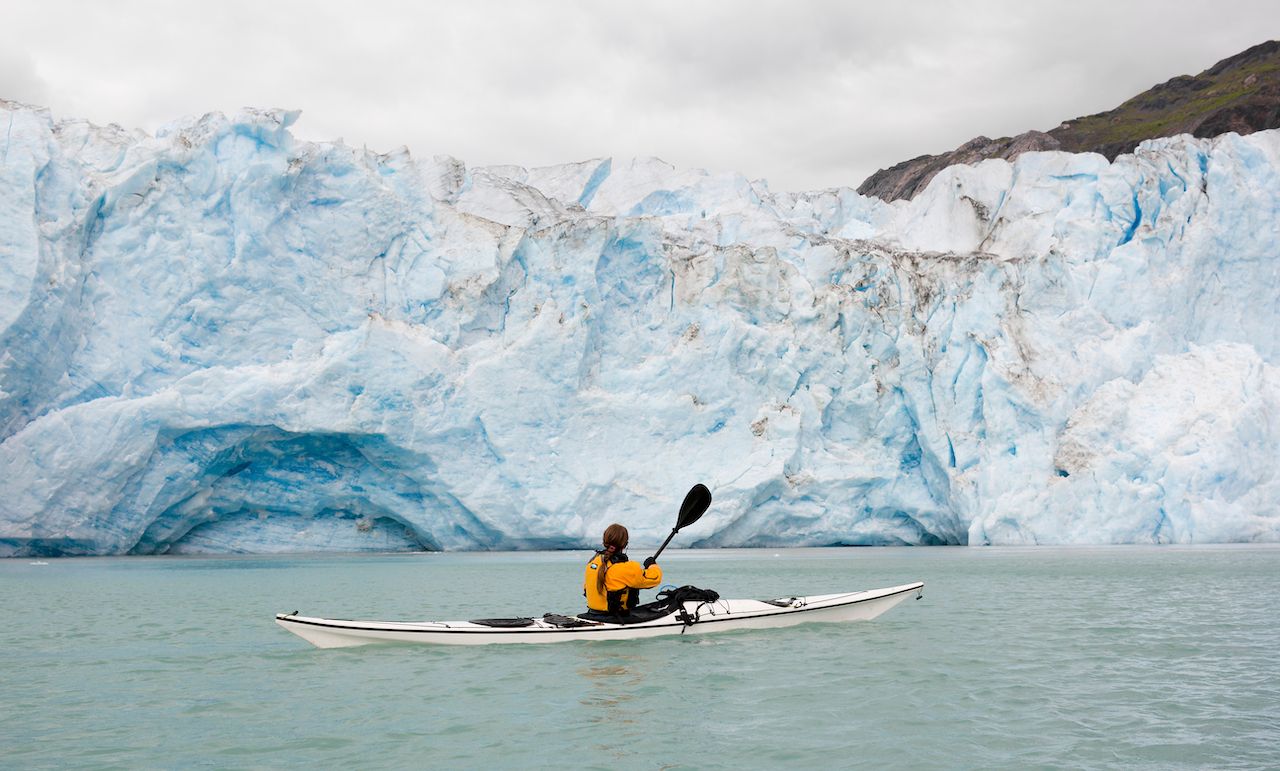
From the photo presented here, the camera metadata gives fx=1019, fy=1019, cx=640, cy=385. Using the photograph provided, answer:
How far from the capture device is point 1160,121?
56562 millimetres

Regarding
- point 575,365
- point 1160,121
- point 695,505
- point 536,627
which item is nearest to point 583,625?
point 536,627

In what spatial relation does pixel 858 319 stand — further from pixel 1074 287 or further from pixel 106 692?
pixel 106 692

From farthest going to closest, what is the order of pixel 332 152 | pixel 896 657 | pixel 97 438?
pixel 332 152
pixel 97 438
pixel 896 657

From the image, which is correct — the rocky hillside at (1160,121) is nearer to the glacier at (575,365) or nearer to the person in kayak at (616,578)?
the glacier at (575,365)

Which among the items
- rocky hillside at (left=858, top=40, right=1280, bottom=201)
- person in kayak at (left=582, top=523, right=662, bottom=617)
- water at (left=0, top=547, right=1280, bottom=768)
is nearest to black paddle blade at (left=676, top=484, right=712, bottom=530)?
water at (left=0, top=547, right=1280, bottom=768)

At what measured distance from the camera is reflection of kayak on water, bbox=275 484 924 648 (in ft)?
28.1

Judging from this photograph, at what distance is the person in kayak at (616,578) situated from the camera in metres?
8.39

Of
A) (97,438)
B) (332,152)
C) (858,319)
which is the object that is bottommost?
(97,438)

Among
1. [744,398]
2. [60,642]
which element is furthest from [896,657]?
[744,398]

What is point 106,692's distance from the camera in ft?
22.2

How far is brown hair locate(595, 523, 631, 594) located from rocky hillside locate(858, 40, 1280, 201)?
4110cm

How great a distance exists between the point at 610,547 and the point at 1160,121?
192 ft

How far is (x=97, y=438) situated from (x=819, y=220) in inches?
964

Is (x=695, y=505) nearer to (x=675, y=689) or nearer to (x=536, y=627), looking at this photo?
(x=536, y=627)
